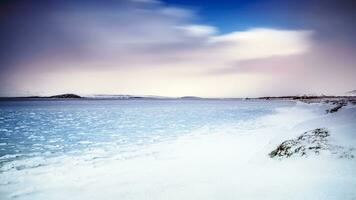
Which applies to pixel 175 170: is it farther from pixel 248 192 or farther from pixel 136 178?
pixel 248 192

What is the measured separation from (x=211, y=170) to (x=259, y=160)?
2052mm

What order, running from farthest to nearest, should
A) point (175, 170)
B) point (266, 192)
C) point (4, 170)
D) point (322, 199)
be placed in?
point (4, 170)
point (175, 170)
point (266, 192)
point (322, 199)

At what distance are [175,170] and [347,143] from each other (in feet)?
20.8

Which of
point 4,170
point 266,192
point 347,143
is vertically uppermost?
point 347,143

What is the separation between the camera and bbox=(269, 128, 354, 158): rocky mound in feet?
29.6

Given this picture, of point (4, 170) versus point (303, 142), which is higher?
point (303, 142)

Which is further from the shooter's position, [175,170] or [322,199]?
[175,170]

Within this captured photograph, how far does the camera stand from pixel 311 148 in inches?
379

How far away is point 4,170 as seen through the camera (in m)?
11.5

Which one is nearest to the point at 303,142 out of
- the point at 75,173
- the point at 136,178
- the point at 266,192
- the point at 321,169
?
the point at 321,169

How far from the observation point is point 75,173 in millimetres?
10797

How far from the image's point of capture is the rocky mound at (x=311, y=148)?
29.6ft

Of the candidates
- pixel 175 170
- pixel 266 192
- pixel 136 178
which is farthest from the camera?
pixel 175 170

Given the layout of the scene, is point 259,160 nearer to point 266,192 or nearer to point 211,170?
point 211,170
